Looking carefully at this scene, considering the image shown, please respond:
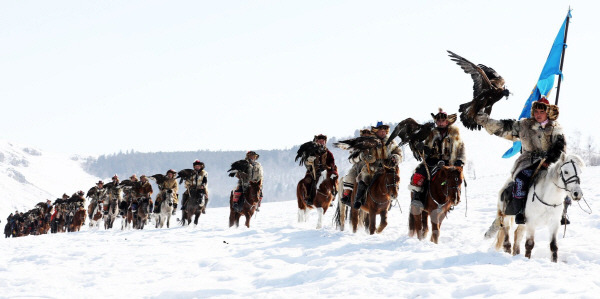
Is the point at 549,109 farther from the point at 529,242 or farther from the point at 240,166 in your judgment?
the point at 240,166

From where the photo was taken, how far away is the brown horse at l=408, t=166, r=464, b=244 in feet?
31.7

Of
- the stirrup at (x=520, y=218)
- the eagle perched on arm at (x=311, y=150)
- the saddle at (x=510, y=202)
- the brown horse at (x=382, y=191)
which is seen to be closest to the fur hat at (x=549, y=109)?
the saddle at (x=510, y=202)

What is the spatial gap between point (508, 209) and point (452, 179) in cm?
116

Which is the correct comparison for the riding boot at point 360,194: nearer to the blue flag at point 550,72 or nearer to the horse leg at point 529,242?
the horse leg at point 529,242

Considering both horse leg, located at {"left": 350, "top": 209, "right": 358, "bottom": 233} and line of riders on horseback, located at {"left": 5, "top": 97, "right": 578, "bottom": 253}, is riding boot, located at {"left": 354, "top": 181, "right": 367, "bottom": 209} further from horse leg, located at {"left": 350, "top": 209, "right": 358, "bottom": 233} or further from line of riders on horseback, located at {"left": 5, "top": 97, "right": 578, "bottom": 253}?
horse leg, located at {"left": 350, "top": 209, "right": 358, "bottom": 233}

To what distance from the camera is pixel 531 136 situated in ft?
28.7

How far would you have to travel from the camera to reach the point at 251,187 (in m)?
16.0

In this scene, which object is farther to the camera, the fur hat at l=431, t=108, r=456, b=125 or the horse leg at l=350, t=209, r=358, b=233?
Answer: the horse leg at l=350, t=209, r=358, b=233

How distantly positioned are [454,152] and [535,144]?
5.18 feet

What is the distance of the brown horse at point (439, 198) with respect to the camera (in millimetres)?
9656

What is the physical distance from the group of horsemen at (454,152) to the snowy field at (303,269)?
103cm

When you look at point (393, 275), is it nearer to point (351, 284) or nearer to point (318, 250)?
point (351, 284)

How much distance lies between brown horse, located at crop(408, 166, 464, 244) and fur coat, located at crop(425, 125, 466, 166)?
269 millimetres

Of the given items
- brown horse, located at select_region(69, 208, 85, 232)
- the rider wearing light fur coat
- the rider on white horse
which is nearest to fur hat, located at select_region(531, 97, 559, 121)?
the rider on white horse
